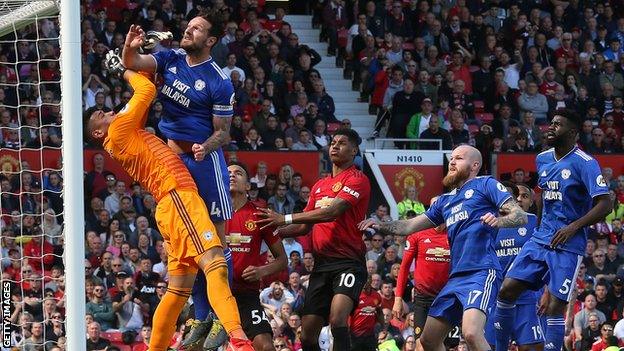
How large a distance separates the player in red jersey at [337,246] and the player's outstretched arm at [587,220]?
71.3 inches

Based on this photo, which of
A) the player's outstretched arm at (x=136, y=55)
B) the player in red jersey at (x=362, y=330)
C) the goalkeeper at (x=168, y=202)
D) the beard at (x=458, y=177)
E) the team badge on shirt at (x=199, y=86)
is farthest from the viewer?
the player in red jersey at (x=362, y=330)

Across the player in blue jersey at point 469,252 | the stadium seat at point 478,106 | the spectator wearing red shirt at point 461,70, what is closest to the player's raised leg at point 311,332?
the player in blue jersey at point 469,252

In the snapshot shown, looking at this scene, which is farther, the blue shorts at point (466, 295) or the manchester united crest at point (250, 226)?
the manchester united crest at point (250, 226)

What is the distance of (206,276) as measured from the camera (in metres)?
11.2

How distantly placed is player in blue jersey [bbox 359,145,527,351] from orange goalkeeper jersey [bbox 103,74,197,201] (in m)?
1.95

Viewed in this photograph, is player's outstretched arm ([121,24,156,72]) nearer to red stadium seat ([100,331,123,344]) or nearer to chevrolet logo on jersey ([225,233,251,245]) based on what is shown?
chevrolet logo on jersey ([225,233,251,245])

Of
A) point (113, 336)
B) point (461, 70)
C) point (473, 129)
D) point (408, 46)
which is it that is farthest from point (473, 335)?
point (408, 46)

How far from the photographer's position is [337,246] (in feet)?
43.9

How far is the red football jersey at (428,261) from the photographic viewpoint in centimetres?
1502

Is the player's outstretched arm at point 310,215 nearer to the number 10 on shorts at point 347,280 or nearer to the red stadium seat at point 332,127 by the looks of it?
the number 10 on shorts at point 347,280

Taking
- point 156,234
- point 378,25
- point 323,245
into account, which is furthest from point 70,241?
point 378,25

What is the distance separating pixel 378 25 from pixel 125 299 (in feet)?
35.0

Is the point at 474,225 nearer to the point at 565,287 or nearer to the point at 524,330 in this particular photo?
the point at 565,287

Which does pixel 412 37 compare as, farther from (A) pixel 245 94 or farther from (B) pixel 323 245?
(B) pixel 323 245
